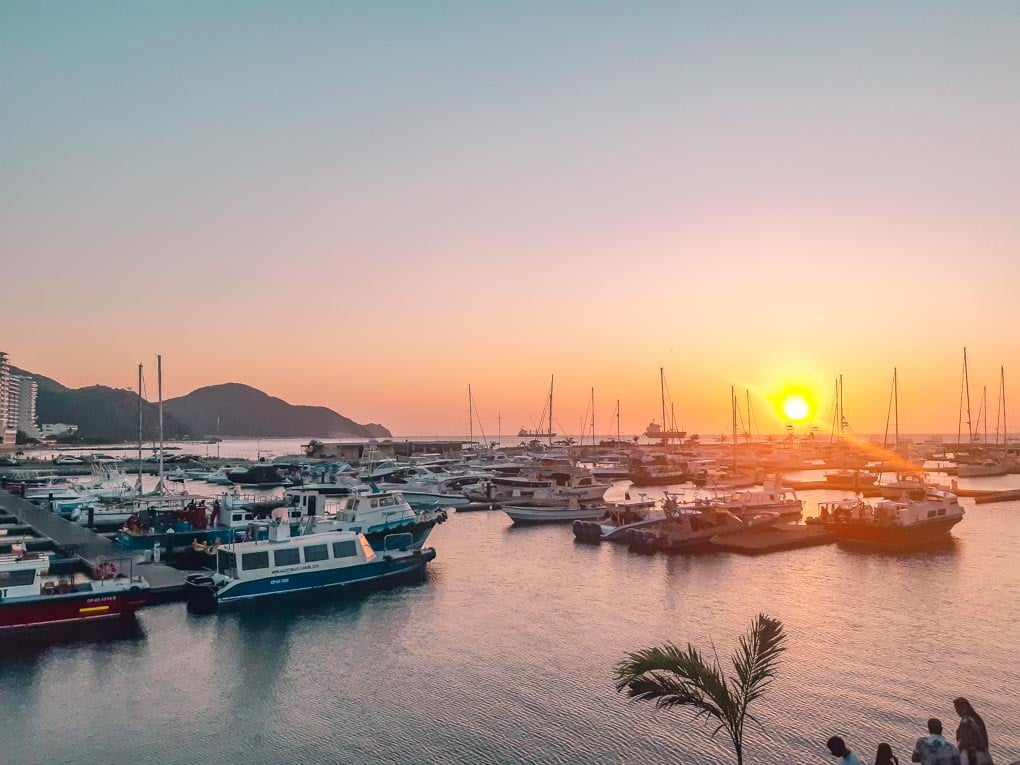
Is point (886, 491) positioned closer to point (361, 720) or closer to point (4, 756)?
point (361, 720)

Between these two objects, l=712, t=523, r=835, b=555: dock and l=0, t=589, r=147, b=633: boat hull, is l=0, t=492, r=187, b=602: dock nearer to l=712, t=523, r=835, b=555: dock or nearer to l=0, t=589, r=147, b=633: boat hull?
l=0, t=589, r=147, b=633: boat hull

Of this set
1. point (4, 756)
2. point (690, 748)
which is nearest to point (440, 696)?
point (690, 748)

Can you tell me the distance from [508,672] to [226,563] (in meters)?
17.4

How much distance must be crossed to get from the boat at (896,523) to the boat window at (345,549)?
3238 centimetres

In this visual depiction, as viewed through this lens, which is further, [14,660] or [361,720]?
[14,660]

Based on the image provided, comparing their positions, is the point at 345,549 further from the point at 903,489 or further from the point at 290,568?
the point at 903,489

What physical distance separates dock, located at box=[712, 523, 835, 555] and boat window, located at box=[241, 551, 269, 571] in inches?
1106

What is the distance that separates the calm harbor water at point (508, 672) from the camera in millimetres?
18250

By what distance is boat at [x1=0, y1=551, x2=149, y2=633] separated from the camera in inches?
1070

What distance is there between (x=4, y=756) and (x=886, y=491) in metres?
59.7

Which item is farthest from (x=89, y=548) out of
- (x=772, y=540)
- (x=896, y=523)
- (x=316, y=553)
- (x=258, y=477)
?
(x=258, y=477)

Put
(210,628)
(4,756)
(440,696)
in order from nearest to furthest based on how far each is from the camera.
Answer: (4,756)
(440,696)
(210,628)

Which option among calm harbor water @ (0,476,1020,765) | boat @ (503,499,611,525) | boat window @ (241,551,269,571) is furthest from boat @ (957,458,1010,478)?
boat window @ (241,551,269,571)

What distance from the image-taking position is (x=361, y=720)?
1980 cm
